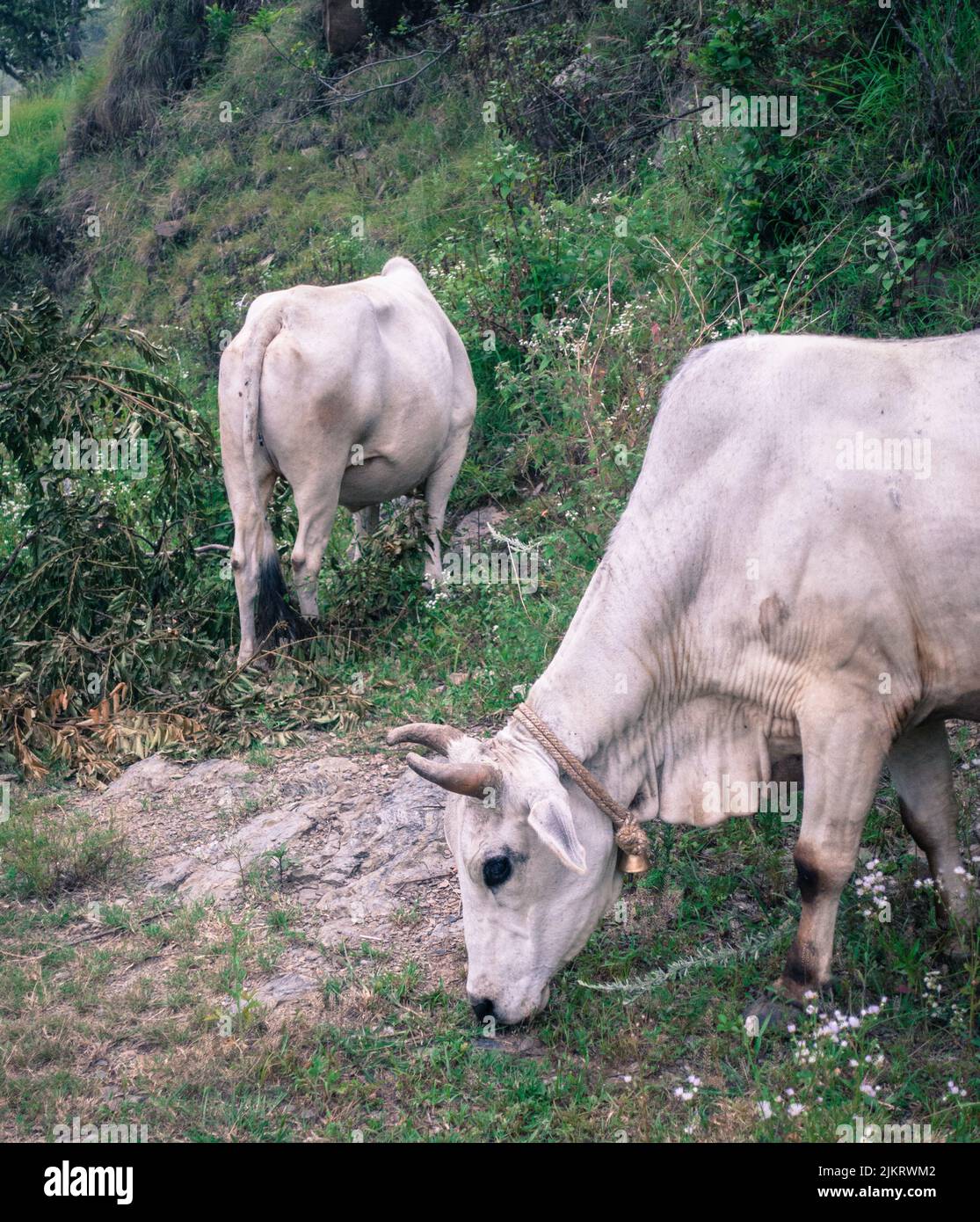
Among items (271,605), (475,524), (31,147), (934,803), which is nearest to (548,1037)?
(934,803)

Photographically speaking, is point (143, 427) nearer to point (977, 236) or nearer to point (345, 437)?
point (345, 437)

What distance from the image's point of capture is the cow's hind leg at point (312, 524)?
658 centimetres

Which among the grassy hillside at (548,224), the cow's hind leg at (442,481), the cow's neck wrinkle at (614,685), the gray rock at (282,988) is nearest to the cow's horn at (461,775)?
the cow's neck wrinkle at (614,685)

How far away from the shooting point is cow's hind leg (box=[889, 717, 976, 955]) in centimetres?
396

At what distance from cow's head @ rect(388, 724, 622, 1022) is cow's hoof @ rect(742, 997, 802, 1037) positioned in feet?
1.76

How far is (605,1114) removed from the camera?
3.50 meters

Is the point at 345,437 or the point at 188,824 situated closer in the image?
the point at 188,824

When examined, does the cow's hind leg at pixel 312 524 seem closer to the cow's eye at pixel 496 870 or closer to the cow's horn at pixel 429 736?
the cow's horn at pixel 429 736

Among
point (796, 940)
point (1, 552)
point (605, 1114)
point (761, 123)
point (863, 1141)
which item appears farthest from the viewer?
point (1, 552)

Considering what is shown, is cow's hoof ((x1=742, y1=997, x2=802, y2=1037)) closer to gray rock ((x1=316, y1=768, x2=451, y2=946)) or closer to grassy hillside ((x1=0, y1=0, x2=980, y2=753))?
gray rock ((x1=316, y1=768, x2=451, y2=946))

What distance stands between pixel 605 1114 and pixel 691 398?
2102mm

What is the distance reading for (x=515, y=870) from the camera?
143 inches

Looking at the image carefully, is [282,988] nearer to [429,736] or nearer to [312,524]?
[429,736]

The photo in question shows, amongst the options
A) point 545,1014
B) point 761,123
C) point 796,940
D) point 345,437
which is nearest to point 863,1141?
Result: point 796,940
